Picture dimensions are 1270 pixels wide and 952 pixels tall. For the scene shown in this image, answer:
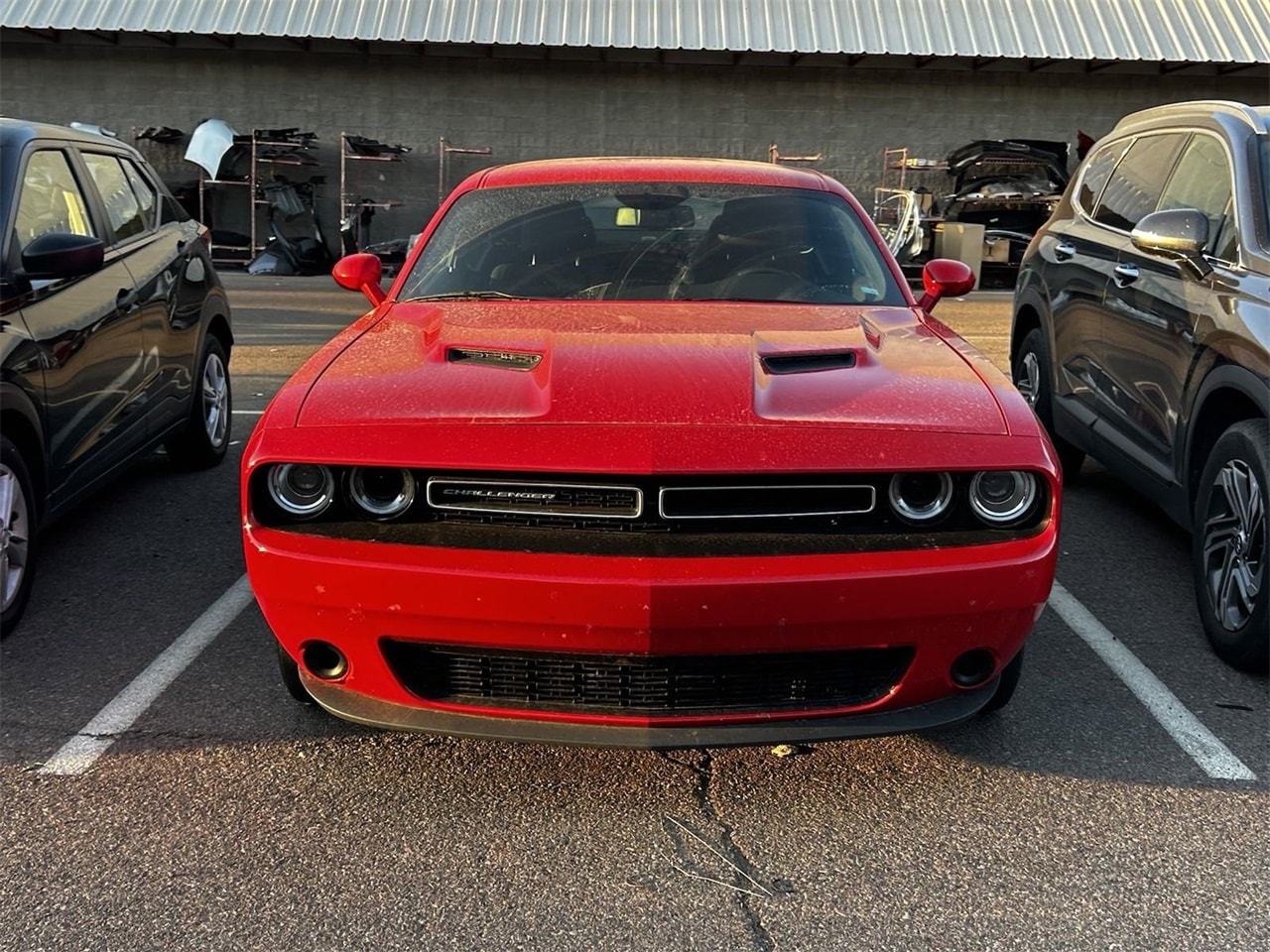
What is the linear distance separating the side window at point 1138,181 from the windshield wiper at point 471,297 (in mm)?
2949

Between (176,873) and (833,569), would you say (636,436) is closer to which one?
(833,569)

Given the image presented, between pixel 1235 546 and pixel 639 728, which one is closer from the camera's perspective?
pixel 639 728

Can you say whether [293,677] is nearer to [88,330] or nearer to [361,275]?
[361,275]

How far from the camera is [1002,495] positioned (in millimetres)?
2877

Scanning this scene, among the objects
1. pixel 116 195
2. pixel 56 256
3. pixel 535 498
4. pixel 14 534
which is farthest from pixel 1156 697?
pixel 116 195

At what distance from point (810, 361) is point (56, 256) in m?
2.67

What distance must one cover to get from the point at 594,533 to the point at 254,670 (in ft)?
5.11

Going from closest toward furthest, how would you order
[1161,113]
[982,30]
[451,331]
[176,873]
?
[176,873]
[451,331]
[1161,113]
[982,30]

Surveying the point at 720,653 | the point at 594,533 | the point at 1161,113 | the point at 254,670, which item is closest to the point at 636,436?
the point at 594,533

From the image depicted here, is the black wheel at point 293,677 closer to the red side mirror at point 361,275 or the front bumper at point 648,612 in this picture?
the front bumper at point 648,612

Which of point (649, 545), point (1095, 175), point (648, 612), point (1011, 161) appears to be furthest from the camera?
point (1011, 161)

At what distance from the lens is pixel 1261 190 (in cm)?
419

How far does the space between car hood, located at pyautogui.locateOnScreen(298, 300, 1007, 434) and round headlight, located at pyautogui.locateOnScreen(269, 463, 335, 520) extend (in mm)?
123

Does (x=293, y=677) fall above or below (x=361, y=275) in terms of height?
below
